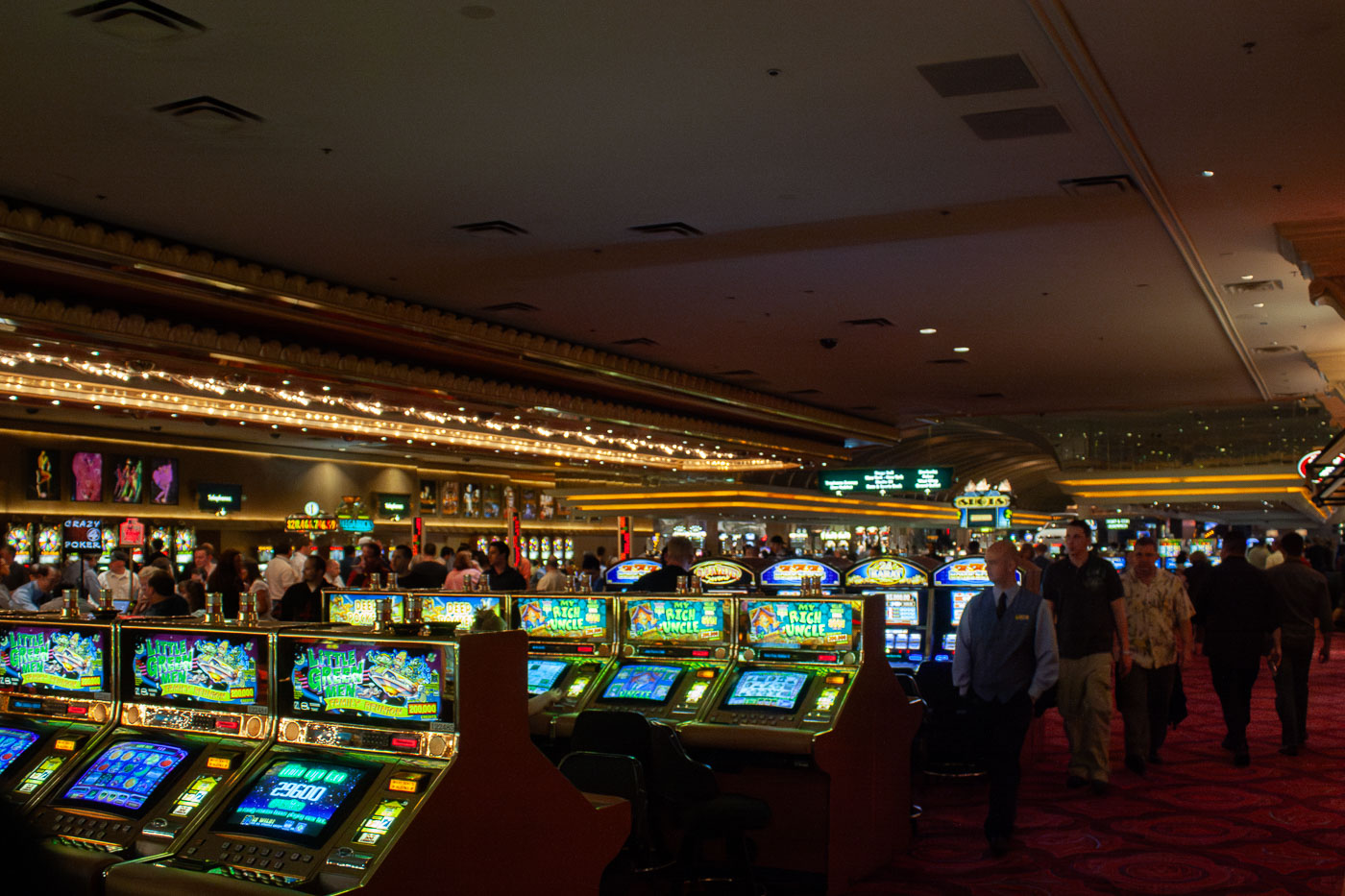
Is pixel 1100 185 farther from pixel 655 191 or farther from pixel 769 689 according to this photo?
pixel 769 689

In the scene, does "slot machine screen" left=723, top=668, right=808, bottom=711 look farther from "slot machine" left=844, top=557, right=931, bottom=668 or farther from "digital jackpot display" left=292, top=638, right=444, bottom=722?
"slot machine" left=844, top=557, right=931, bottom=668

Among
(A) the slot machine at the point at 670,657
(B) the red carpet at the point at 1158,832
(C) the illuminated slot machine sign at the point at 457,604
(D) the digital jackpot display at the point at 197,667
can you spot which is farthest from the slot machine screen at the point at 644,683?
(D) the digital jackpot display at the point at 197,667

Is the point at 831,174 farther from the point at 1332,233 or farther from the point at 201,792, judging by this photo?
the point at 201,792

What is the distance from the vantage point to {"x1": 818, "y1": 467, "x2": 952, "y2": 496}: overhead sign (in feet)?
63.2

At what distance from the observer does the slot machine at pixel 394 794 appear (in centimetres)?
291

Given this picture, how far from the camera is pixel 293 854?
2.95 m

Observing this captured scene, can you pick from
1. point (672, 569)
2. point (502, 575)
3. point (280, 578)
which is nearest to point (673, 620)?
point (672, 569)

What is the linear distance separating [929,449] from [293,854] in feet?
114

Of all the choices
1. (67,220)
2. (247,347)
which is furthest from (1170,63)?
(247,347)

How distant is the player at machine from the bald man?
131 inches

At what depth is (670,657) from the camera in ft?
19.0

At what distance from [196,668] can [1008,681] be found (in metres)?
3.53

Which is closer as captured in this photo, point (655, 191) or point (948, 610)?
point (655, 191)

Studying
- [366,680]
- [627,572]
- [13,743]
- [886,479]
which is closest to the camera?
[366,680]
